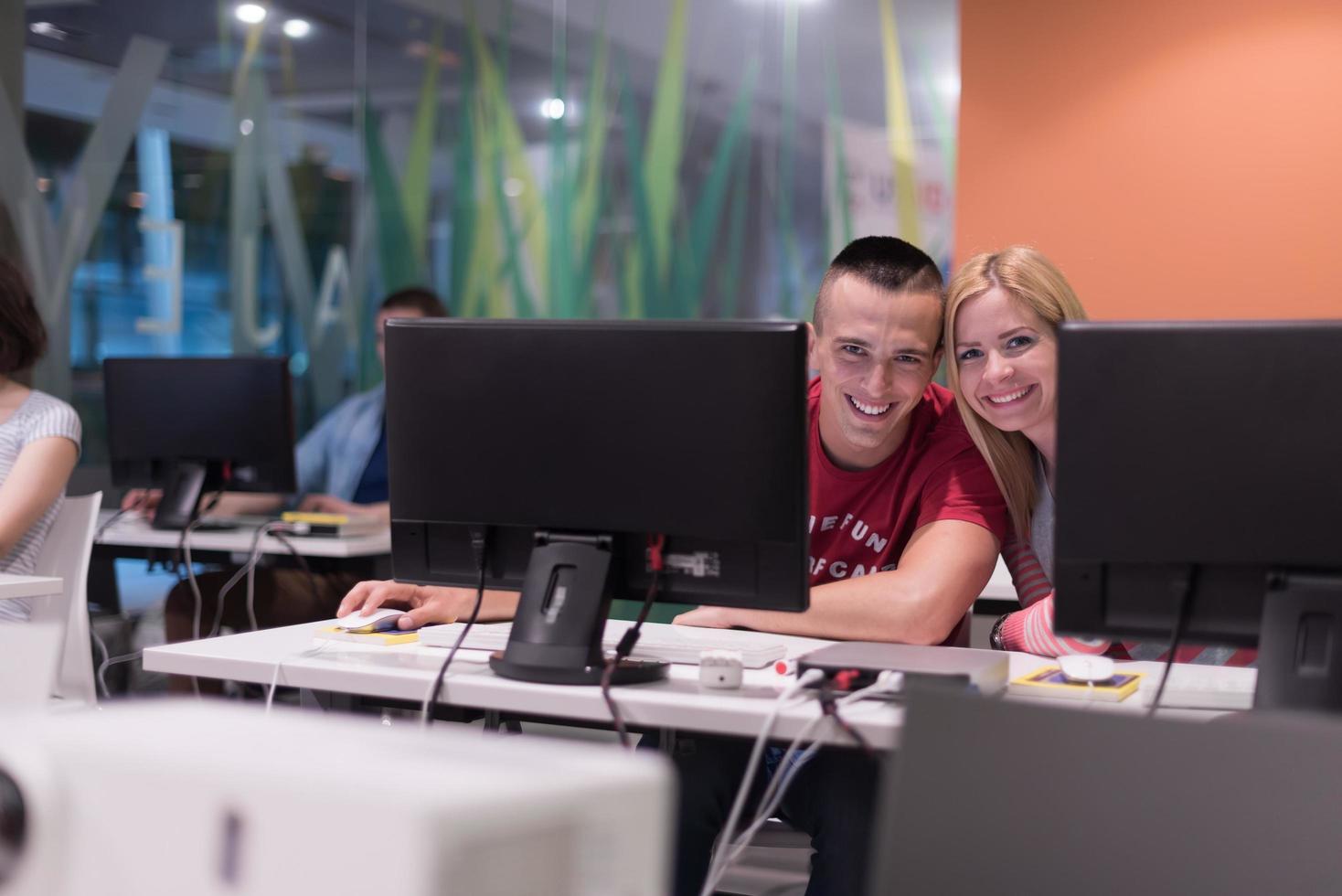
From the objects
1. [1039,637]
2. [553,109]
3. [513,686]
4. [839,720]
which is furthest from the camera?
[553,109]

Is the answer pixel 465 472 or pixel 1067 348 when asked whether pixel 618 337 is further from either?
pixel 1067 348

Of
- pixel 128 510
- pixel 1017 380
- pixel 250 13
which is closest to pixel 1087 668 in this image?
pixel 1017 380

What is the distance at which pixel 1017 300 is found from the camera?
7.06ft

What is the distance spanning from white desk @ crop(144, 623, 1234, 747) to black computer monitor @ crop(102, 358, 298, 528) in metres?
1.97

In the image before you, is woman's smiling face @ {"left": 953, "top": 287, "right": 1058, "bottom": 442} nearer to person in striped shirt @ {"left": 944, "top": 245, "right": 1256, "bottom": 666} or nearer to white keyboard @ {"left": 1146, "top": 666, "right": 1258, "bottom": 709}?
person in striped shirt @ {"left": 944, "top": 245, "right": 1256, "bottom": 666}

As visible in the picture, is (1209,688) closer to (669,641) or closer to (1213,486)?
(1213,486)

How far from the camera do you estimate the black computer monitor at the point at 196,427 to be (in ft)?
12.9

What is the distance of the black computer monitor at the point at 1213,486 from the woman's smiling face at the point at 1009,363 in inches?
24.0

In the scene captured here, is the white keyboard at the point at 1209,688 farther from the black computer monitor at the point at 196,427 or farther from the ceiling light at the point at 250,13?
the ceiling light at the point at 250,13

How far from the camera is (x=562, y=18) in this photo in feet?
17.3

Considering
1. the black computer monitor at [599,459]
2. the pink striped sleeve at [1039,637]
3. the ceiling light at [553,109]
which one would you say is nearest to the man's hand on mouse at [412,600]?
the black computer monitor at [599,459]

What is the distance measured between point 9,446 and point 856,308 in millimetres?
2038

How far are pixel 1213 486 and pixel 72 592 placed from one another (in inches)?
93.2

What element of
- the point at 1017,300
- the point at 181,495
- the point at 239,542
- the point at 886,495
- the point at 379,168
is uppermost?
the point at 379,168
